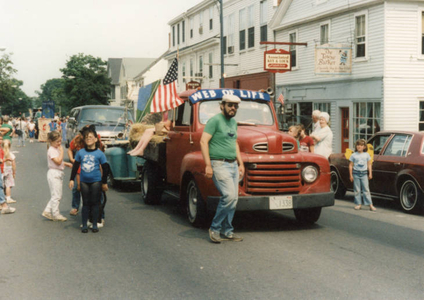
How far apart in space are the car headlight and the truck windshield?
4.63ft

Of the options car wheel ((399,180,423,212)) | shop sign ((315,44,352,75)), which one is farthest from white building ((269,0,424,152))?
car wheel ((399,180,423,212))

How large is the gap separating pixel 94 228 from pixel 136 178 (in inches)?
193

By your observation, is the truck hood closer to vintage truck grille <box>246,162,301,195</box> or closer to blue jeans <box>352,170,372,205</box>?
vintage truck grille <box>246,162,301,195</box>

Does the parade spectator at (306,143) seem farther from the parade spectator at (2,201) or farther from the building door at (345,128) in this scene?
the building door at (345,128)

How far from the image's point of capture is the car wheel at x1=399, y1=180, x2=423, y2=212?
35.3 ft

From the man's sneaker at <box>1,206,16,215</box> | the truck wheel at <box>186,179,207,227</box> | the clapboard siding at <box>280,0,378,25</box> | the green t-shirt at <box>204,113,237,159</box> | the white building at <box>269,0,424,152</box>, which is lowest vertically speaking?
the man's sneaker at <box>1,206,16,215</box>

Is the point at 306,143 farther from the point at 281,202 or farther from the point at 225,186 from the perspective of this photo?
the point at 225,186

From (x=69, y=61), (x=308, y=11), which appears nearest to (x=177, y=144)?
(x=308, y=11)

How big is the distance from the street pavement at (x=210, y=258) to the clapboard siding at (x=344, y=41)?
43.5ft

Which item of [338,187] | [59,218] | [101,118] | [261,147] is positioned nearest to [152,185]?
[59,218]

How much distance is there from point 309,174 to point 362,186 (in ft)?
10.1

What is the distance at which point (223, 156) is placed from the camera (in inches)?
298

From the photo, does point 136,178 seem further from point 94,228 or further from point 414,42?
point 414,42

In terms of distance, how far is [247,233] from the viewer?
8.44m
